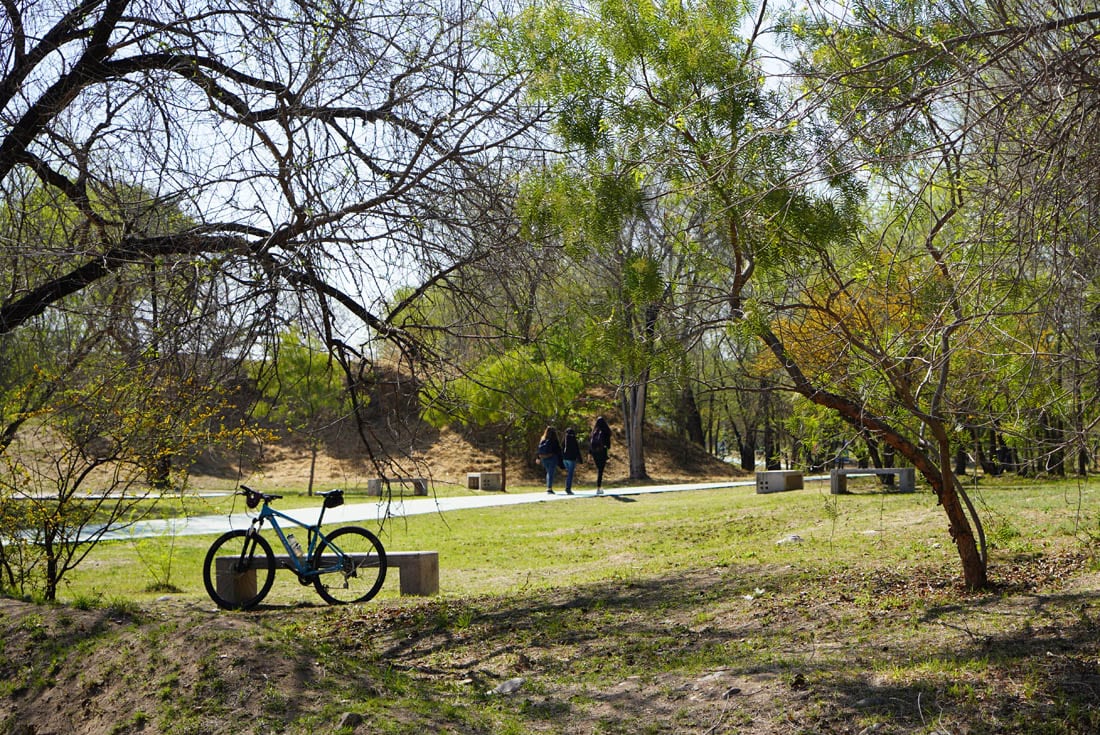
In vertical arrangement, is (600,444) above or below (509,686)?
above

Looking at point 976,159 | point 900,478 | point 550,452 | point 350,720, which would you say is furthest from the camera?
point 550,452

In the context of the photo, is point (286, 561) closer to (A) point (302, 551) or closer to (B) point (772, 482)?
(A) point (302, 551)

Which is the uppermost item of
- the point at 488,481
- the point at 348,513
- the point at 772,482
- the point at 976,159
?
the point at 976,159

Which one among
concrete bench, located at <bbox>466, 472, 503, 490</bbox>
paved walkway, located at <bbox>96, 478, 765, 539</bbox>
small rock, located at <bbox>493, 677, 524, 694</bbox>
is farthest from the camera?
concrete bench, located at <bbox>466, 472, 503, 490</bbox>

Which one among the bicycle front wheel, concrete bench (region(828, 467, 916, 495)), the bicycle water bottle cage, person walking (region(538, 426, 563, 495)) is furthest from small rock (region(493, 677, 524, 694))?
person walking (region(538, 426, 563, 495))

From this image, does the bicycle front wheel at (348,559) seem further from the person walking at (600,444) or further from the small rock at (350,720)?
the person walking at (600,444)

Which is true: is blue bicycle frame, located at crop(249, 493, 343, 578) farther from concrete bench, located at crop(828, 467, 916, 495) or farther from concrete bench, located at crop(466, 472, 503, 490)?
concrete bench, located at crop(466, 472, 503, 490)

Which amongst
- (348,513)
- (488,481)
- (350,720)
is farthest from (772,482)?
(350,720)

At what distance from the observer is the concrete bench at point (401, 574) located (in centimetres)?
992

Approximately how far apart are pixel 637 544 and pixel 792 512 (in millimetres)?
2723

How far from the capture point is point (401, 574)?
10.5 meters

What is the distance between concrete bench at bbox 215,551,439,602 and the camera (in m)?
9.92

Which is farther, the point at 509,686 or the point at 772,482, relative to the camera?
the point at 772,482

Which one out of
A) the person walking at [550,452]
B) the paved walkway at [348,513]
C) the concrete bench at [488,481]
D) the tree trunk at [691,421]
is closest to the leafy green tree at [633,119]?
the paved walkway at [348,513]
